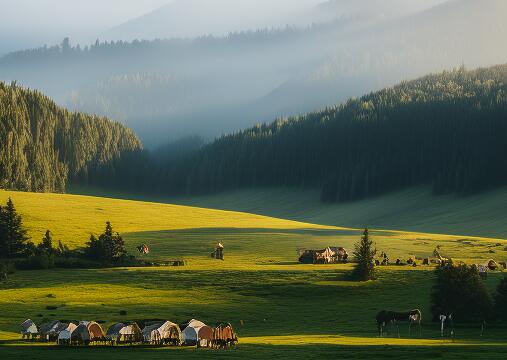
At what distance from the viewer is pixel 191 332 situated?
74312 millimetres

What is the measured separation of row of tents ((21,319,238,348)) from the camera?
7281 centimetres

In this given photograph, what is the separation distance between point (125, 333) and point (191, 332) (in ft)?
17.1

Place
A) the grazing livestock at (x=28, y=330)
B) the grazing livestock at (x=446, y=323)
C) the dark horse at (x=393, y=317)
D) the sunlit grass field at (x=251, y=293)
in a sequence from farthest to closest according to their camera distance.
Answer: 1. the dark horse at (x=393, y=317)
2. the grazing livestock at (x=446, y=323)
3. the grazing livestock at (x=28, y=330)
4. the sunlit grass field at (x=251, y=293)

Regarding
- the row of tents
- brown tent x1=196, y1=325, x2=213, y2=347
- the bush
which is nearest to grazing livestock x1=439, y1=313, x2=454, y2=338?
the bush

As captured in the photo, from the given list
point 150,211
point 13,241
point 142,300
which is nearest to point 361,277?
point 142,300

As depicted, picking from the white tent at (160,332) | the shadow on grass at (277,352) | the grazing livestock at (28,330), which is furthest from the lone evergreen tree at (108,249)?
the shadow on grass at (277,352)

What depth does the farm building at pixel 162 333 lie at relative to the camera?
73312 millimetres

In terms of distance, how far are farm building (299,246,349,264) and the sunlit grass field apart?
6.87 ft

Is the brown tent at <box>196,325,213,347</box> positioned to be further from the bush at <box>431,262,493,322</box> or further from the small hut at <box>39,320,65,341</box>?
the bush at <box>431,262,493,322</box>

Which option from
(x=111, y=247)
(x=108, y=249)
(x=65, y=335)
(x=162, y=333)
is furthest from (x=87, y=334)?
(x=111, y=247)

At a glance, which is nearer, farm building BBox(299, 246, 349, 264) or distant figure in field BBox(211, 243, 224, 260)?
farm building BBox(299, 246, 349, 264)

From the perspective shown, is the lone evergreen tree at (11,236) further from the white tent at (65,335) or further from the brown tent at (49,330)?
the white tent at (65,335)

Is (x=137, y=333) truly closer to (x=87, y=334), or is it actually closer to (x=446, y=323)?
(x=87, y=334)

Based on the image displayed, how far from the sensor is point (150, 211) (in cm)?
17912
